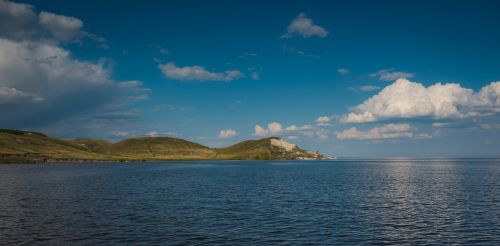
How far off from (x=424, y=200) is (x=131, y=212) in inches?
2151

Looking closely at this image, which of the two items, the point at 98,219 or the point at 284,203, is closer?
A: the point at 98,219

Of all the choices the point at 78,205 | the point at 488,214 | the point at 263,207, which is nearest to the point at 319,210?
the point at 263,207

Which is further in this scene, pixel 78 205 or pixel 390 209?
pixel 78 205

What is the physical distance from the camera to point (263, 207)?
69.2 metres

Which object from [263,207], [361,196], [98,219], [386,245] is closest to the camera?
[386,245]

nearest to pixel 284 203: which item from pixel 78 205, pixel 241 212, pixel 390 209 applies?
pixel 241 212

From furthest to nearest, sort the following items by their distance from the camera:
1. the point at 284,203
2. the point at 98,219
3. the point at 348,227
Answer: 1. the point at 284,203
2. the point at 98,219
3. the point at 348,227

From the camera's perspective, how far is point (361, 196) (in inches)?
3378

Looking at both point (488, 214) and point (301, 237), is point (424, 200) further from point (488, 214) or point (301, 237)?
point (301, 237)

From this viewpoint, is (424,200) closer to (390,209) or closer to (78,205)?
(390,209)

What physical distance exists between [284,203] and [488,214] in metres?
32.5

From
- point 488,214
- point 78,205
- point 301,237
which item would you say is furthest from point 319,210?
point 78,205

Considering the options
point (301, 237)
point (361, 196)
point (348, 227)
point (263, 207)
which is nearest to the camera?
point (301, 237)

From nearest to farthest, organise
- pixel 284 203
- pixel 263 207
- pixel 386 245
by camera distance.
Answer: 1. pixel 386 245
2. pixel 263 207
3. pixel 284 203
